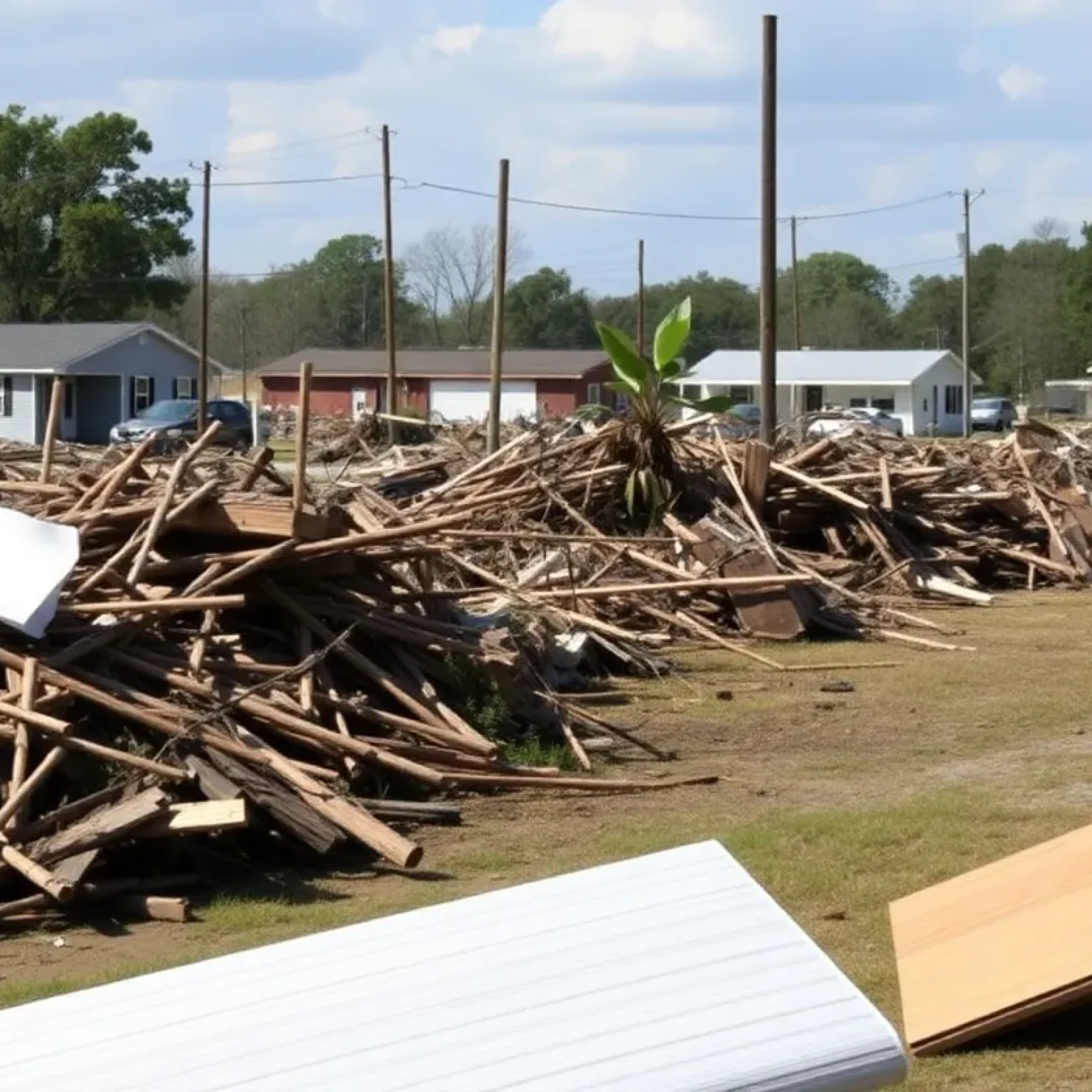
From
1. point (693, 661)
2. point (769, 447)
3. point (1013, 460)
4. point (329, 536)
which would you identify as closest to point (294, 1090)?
point (329, 536)

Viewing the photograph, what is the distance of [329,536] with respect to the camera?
34.6ft

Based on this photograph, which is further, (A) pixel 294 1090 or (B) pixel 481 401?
(B) pixel 481 401

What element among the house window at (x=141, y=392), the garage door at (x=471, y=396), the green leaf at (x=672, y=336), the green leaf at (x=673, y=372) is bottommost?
the green leaf at (x=673, y=372)

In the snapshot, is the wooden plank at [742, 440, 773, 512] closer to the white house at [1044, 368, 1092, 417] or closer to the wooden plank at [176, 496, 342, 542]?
the wooden plank at [176, 496, 342, 542]

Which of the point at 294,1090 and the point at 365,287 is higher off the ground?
the point at 365,287

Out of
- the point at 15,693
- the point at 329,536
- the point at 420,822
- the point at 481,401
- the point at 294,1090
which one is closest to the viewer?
the point at 294,1090

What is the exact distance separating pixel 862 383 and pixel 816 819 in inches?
2790

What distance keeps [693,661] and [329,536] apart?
16.0ft

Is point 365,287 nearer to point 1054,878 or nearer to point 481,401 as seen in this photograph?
point 481,401

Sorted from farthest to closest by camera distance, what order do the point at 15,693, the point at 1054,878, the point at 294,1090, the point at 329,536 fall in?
the point at 329,536, the point at 15,693, the point at 1054,878, the point at 294,1090

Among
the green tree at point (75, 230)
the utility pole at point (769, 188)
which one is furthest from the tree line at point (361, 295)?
the utility pole at point (769, 188)

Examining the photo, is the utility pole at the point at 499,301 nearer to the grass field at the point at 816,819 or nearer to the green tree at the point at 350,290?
the grass field at the point at 816,819

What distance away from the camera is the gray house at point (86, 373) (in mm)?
57406

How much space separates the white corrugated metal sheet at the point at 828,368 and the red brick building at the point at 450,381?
16.9ft
